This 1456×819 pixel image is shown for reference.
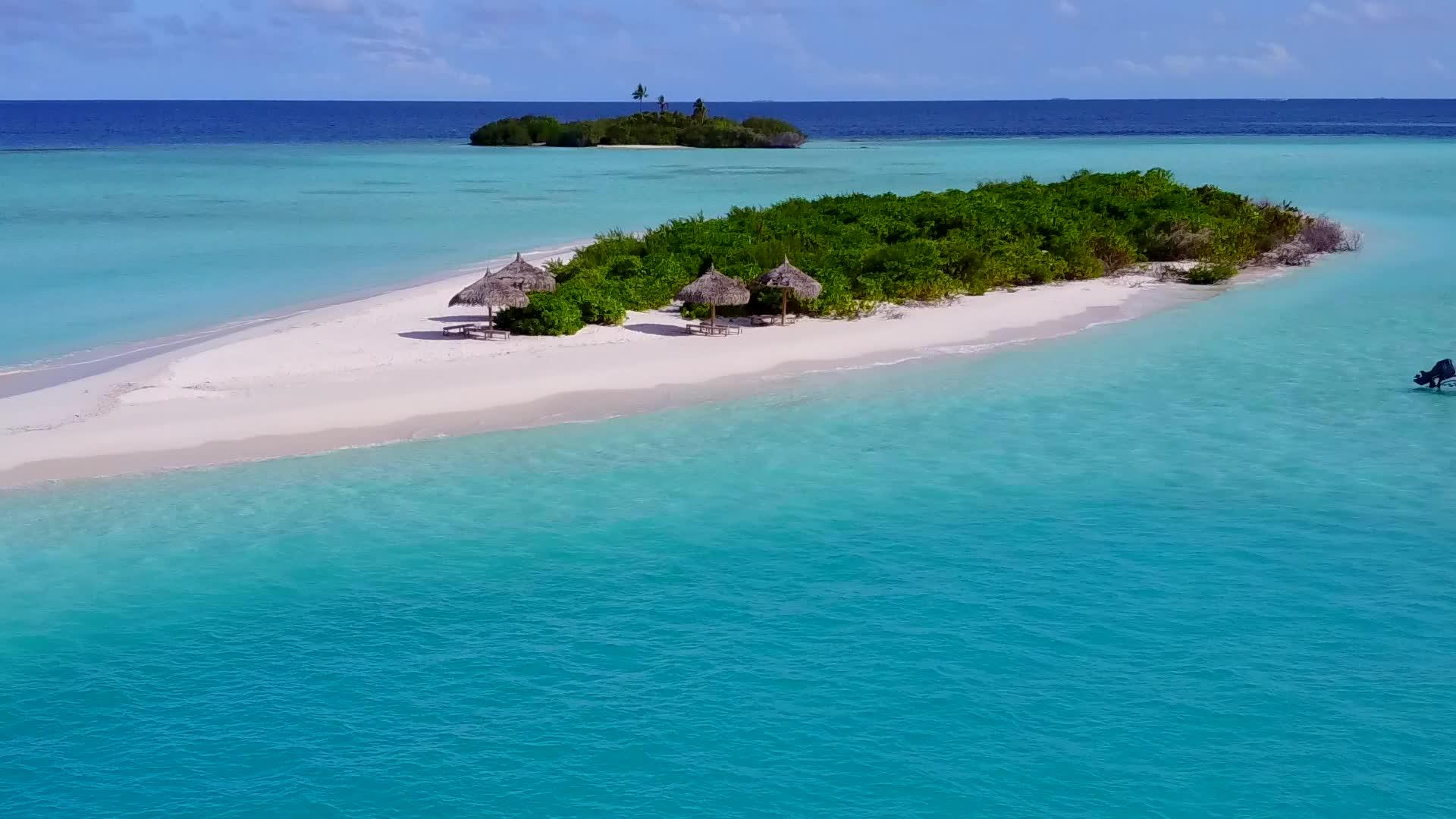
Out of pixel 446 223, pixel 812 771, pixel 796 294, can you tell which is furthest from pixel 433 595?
pixel 446 223

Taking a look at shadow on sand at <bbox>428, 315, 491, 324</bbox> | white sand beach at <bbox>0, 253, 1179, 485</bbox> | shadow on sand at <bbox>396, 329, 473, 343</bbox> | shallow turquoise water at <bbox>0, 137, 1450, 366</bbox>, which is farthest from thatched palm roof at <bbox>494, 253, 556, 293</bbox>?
shallow turquoise water at <bbox>0, 137, 1450, 366</bbox>

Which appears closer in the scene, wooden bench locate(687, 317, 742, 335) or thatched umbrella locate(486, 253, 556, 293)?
thatched umbrella locate(486, 253, 556, 293)

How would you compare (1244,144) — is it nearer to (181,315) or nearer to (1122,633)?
(181,315)

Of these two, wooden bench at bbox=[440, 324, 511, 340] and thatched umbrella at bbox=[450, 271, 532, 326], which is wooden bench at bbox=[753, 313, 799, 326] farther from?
wooden bench at bbox=[440, 324, 511, 340]

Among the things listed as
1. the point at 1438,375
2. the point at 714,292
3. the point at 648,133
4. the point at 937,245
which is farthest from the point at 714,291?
the point at 648,133

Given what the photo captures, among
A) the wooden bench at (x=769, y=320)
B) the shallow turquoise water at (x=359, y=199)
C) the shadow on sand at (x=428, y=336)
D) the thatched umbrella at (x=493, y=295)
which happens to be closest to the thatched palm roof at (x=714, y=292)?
the wooden bench at (x=769, y=320)

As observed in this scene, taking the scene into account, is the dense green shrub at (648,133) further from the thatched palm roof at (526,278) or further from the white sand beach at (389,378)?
the thatched palm roof at (526,278)
